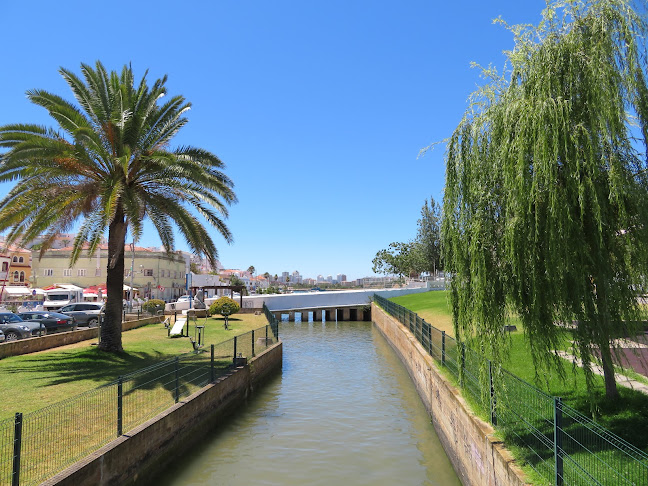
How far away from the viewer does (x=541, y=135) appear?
22.4 ft

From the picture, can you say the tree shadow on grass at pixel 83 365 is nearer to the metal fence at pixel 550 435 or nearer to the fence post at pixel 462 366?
the fence post at pixel 462 366

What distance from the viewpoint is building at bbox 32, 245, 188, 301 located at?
84562 mm

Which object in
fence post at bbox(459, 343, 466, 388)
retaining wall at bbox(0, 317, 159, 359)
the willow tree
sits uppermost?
the willow tree

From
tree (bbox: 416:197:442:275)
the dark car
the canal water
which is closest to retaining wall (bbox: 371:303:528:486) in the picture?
the canal water

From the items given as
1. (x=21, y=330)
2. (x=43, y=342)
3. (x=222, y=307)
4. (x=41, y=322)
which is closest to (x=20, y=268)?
(x=222, y=307)

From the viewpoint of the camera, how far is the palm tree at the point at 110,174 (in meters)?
15.2

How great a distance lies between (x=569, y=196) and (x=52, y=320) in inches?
1039

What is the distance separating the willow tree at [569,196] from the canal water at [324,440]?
4.07 metres

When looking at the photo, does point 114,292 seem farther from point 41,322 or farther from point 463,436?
point 463,436

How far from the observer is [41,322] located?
2467 centimetres

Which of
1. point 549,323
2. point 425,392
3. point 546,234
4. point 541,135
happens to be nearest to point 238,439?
point 425,392

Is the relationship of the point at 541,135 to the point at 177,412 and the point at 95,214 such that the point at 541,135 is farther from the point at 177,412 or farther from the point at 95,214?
the point at 95,214

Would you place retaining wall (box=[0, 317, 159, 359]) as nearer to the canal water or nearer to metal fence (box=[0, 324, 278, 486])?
metal fence (box=[0, 324, 278, 486])

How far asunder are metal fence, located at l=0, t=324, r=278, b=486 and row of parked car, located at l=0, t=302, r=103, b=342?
43.4ft
